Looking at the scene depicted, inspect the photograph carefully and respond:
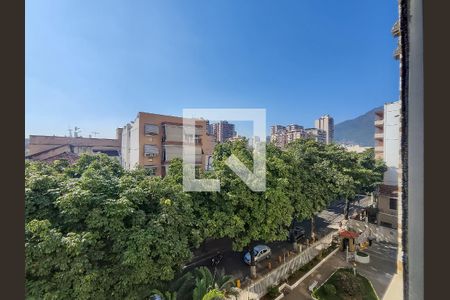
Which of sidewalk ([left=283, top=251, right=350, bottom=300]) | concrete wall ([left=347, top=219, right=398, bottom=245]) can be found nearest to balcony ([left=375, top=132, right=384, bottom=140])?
concrete wall ([left=347, top=219, right=398, bottom=245])

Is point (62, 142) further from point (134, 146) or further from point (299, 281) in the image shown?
point (299, 281)

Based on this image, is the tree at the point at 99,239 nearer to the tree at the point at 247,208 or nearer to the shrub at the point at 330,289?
the tree at the point at 247,208

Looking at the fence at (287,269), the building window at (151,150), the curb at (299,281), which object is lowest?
the curb at (299,281)

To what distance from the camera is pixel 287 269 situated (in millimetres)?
9867

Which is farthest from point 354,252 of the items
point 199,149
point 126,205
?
point 199,149

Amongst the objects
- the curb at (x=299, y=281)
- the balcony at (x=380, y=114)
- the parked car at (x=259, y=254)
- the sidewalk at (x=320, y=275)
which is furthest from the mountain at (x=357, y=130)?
the parked car at (x=259, y=254)

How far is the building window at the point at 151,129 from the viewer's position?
1805cm

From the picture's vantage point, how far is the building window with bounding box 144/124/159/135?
59.2ft

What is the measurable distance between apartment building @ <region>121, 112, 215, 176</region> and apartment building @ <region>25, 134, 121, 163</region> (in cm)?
652

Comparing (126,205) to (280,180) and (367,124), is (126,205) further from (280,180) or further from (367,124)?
(367,124)

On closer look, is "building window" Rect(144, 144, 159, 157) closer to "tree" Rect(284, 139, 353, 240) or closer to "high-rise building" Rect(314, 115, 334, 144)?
"tree" Rect(284, 139, 353, 240)

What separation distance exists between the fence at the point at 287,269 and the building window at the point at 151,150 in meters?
13.3

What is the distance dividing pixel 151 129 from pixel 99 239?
1377cm

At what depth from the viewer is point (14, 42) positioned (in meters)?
1.90
